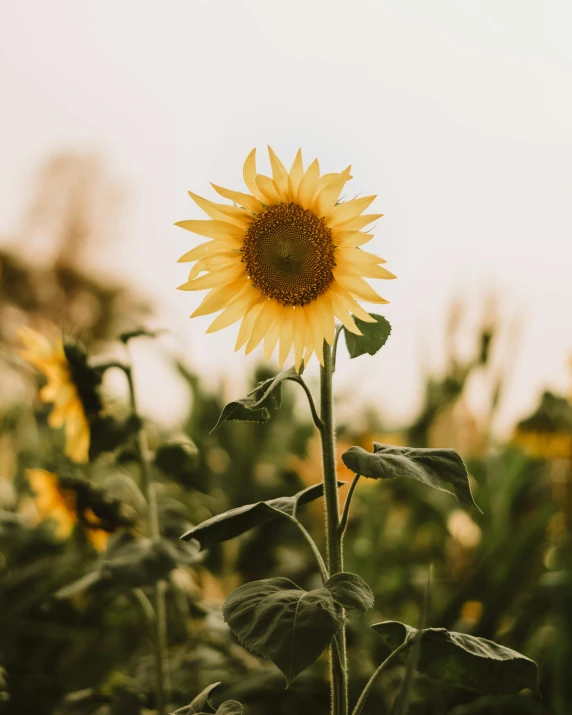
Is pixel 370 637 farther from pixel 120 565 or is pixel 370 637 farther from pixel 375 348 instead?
pixel 375 348

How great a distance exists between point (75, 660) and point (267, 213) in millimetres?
738

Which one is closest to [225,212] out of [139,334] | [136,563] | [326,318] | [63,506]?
[326,318]

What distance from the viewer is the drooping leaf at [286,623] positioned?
0.40 meters

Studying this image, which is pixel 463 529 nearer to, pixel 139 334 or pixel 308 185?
pixel 139 334

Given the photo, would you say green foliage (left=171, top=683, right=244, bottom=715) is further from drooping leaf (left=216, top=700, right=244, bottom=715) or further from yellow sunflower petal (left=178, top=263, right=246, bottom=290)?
yellow sunflower petal (left=178, top=263, right=246, bottom=290)

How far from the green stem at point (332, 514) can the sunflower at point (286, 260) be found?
3 centimetres

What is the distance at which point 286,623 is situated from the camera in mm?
427

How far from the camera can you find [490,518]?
1411 millimetres

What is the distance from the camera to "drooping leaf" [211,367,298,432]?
479 mm

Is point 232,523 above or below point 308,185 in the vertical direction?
below

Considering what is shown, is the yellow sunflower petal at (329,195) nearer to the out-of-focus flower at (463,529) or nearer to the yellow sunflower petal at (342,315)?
the yellow sunflower petal at (342,315)

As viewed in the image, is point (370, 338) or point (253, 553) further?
point (253, 553)

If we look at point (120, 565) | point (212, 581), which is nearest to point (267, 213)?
point (120, 565)

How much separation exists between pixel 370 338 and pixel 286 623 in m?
0.22
